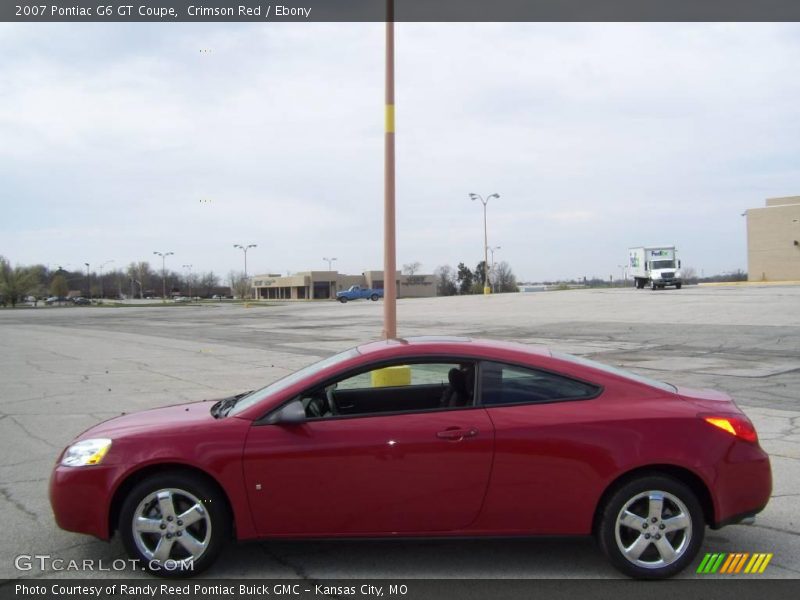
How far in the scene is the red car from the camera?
3.93 m

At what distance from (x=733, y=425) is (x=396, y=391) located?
220 centimetres

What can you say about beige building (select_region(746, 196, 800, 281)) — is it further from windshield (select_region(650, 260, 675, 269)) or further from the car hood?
the car hood

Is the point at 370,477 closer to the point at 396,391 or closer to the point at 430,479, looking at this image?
the point at 430,479

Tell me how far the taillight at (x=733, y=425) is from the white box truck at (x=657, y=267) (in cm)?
5313

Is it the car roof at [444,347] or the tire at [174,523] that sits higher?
the car roof at [444,347]

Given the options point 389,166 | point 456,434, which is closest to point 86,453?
point 456,434

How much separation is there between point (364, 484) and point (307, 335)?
22.3 metres

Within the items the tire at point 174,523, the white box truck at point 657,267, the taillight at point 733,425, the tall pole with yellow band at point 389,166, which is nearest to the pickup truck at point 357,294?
the white box truck at point 657,267

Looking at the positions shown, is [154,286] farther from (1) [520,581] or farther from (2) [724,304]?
(1) [520,581]

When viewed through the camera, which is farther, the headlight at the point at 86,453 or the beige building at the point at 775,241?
the beige building at the point at 775,241

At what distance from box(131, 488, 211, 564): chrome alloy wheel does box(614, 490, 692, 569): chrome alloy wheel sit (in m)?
2.46

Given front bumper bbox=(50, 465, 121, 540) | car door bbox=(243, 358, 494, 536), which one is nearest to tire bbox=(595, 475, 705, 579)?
car door bbox=(243, 358, 494, 536)

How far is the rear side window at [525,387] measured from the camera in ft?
13.6

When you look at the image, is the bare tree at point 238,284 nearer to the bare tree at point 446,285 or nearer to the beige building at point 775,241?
the bare tree at point 446,285
